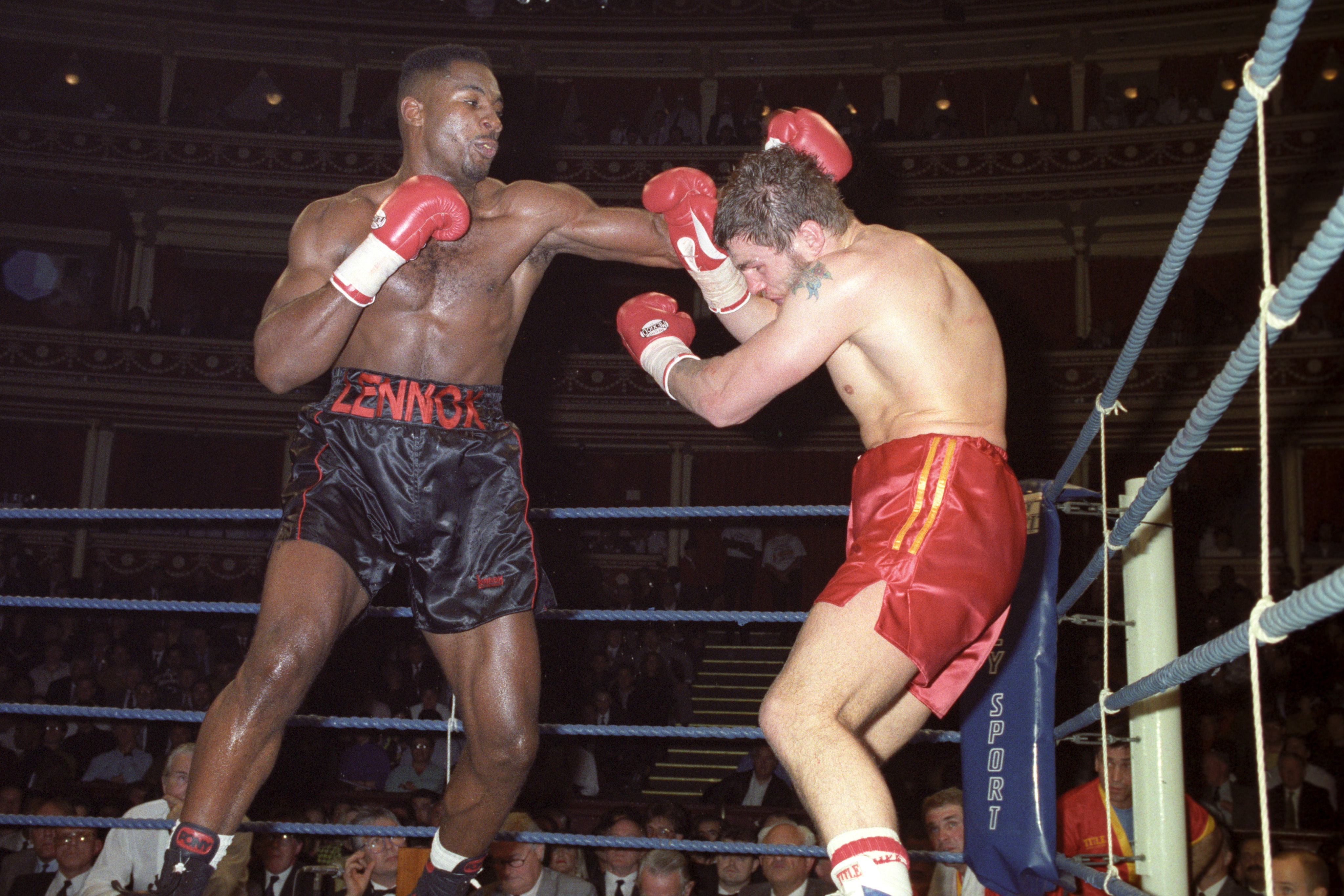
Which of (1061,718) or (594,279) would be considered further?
(594,279)

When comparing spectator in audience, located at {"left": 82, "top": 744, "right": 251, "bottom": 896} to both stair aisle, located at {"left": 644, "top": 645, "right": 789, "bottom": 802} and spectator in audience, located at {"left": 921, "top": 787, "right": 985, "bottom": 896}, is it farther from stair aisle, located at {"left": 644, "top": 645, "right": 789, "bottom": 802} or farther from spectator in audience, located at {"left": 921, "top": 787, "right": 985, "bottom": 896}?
stair aisle, located at {"left": 644, "top": 645, "right": 789, "bottom": 802}

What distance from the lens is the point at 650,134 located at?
13734mm

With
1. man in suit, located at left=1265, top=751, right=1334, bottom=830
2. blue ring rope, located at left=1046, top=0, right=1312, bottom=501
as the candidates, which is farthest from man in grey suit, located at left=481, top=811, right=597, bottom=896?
man in suit, located at left=1265, top=751, right=1334, bottom=830

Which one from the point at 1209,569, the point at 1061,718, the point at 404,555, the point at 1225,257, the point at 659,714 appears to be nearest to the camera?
the point at 404,555

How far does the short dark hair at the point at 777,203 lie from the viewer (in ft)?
6.48

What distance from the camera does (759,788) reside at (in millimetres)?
6340

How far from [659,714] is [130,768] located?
11.4 feet

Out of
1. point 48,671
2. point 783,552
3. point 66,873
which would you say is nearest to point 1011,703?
point 66,873

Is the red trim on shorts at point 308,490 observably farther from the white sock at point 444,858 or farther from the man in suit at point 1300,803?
the man in suit at point 1300,803

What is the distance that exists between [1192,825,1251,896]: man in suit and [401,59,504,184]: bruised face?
3.25 m

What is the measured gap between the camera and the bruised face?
254cm

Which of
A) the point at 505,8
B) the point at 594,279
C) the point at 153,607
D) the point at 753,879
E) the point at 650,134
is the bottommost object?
the point at 753,879

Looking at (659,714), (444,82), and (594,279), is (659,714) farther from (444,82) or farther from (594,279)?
(594,279)

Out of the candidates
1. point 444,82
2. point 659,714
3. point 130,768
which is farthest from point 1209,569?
point 444,82
